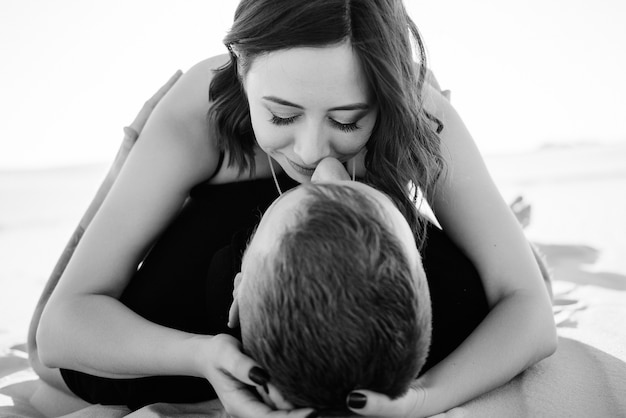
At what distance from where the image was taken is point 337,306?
888 mm

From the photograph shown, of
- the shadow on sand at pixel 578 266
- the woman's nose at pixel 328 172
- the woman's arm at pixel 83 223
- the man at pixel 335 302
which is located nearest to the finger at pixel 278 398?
the man at pixel 335 302

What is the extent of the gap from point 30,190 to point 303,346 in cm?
337

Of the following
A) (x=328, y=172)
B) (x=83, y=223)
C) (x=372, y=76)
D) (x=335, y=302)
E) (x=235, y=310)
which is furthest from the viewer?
(x=83, y=223)

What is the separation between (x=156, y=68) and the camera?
459 centimetres

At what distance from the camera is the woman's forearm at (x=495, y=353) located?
4.02ft

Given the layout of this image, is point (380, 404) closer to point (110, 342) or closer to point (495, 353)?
point (495, 353)

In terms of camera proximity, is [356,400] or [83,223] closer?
[356,400]

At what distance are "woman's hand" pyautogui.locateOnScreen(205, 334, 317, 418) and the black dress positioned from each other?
139 millimetres

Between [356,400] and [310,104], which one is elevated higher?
[310,104]

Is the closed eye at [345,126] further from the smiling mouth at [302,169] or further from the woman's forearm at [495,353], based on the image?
the woman's forearm at [495,353]

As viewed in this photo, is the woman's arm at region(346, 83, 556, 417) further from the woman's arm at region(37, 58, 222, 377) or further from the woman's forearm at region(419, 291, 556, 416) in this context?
the woman's arm at region(37, 58, 222, 377)

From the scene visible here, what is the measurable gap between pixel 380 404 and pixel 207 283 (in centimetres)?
55

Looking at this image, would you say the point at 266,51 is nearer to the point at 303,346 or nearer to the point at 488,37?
the point at 303,346

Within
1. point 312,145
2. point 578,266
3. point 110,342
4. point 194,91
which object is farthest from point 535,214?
point 110,342
